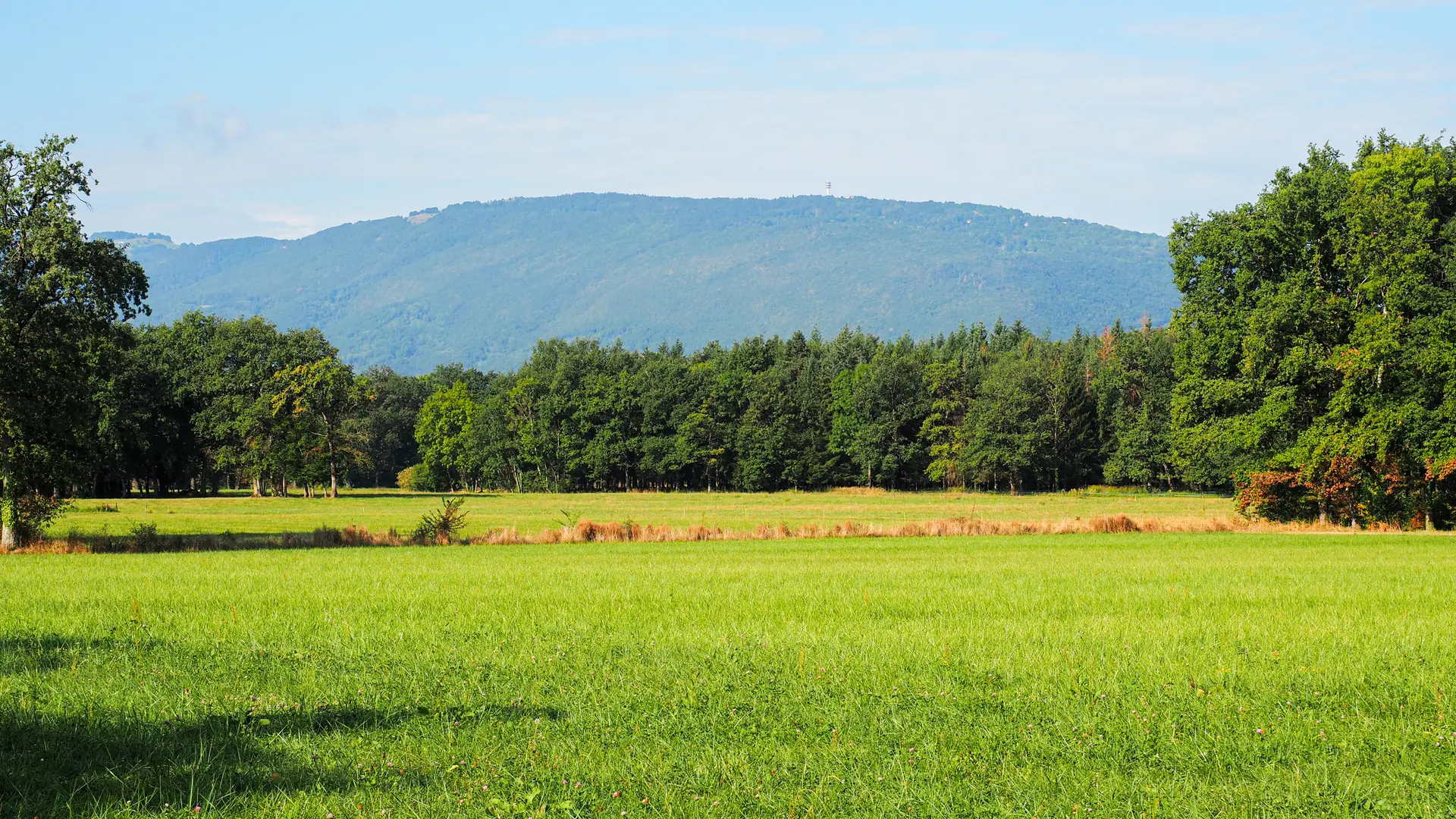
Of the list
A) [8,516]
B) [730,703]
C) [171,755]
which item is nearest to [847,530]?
[8,516]

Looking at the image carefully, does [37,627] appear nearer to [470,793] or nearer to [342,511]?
[470,793]

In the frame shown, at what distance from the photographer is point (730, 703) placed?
37.0 ft

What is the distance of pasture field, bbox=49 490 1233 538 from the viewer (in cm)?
5884

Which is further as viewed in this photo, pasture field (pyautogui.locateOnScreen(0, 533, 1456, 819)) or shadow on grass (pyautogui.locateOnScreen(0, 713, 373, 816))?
pasture field (pyautogui.locateOnScreen(0, 533, 1456, 819))

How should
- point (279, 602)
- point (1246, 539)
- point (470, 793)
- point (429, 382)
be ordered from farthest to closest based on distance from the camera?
point (429, 382)
point (1246, 539)
point (279, 602)
point (470, 793)

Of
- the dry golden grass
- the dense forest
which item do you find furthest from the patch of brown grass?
the dense forest

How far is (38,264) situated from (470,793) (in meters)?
38.0

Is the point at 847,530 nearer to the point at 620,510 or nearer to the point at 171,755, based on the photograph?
the point at 620,510

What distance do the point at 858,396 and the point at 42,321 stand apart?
9660 centimetres

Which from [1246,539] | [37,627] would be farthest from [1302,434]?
[37,627]

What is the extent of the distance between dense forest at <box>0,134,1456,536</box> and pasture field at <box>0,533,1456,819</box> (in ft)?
69.7

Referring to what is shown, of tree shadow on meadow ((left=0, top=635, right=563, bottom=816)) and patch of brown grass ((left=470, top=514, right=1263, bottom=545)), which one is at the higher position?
tree shadow on meadow ((left=0, top=635, right=563, bottom=816))

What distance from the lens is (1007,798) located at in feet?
27.1

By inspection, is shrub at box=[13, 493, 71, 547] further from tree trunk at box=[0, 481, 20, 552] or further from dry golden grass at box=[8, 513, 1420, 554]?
dry golden grass at box=[8, 513, 1420, 554]
